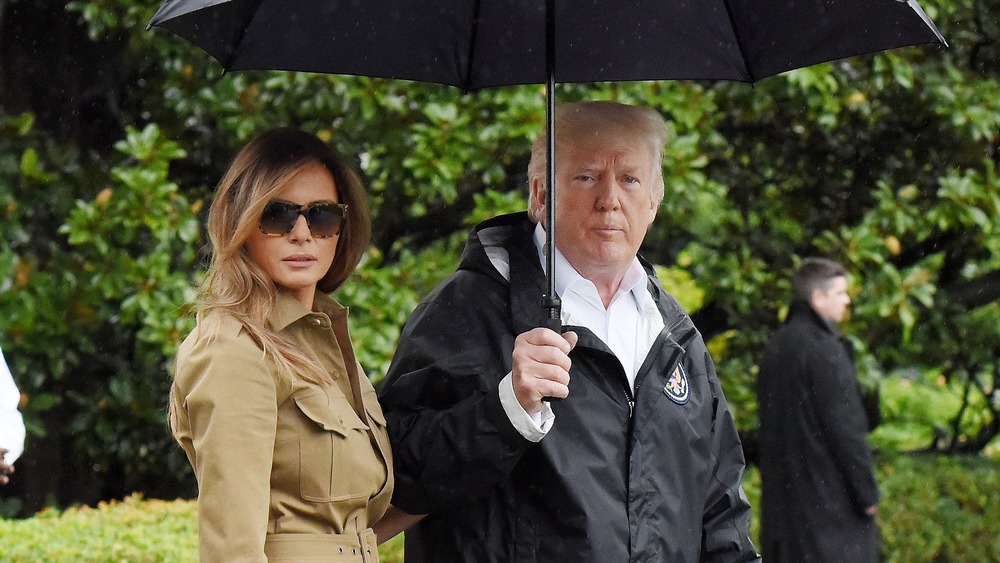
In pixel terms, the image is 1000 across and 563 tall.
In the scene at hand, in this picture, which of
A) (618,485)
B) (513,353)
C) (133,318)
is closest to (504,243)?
(513,353)

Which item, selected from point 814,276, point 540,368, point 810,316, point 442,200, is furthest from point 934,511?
point 540,368

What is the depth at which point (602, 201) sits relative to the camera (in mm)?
2811

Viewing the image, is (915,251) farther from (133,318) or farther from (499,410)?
(499,410)

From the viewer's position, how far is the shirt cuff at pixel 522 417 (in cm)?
250

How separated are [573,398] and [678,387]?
0.30 meters

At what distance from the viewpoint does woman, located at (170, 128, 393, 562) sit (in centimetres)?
221

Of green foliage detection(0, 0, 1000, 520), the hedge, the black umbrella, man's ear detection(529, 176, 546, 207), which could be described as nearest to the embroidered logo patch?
man's ear detection(529, 176, 546, 207)

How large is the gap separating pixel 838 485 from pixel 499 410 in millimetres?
3767

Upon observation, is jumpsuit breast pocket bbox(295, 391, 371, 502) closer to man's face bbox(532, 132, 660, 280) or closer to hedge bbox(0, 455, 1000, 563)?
man's face bbox(532, 132, 660, 280)

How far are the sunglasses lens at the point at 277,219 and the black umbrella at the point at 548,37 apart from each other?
0.52 metres

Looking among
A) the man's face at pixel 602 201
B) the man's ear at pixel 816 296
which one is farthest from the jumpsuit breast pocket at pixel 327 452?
the man's ear at pixel 816 296

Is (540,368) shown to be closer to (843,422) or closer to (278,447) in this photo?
(278,447)

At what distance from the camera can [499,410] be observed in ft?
8.31

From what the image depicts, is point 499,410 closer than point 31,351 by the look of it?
Yes
